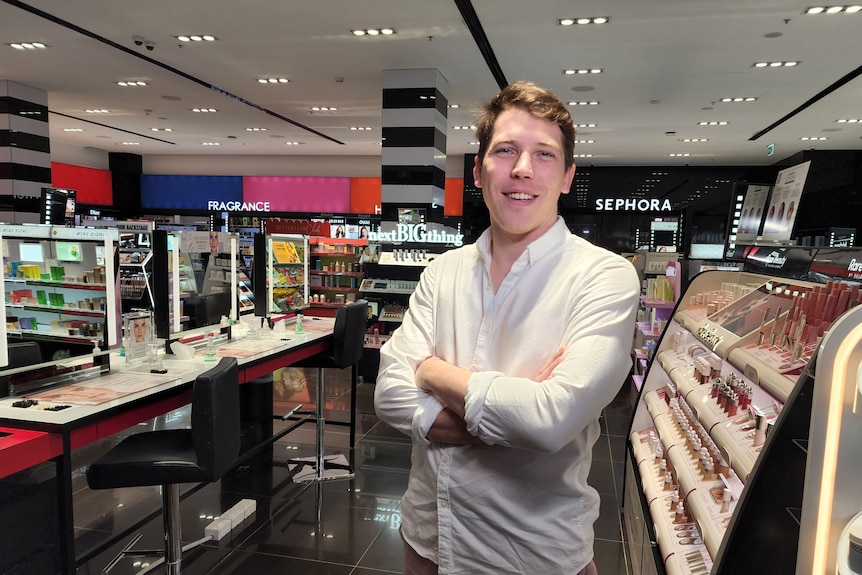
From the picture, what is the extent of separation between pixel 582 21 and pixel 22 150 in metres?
8.27

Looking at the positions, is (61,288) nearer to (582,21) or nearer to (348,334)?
(348,334)

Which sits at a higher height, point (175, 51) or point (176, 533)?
point (175, 51)

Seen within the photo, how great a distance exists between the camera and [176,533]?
2.32 metres

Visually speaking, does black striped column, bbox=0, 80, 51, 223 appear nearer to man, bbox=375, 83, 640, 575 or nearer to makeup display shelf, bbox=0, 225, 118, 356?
makeup display shelf, bbox=0, 225, 118, 356

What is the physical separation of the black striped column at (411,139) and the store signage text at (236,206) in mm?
8917

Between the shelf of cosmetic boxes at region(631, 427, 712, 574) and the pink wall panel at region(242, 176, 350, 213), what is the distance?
1327 centimetres

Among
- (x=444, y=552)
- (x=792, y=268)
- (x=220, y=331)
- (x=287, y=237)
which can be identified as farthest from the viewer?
(x=287, y=237)

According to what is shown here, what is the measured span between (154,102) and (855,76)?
10.3 meters

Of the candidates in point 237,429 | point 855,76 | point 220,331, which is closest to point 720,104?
point 855,76

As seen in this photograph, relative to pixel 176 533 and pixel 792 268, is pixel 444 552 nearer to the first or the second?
pixel 176 533

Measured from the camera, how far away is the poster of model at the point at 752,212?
3.64 m

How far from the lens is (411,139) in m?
7.29

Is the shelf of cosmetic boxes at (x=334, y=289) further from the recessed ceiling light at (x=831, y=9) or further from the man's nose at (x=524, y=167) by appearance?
the man's nose at (x=524, y=167)

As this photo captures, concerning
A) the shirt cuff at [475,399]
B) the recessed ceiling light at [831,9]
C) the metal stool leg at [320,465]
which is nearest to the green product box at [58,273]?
the metal stool leg at [320,465]
